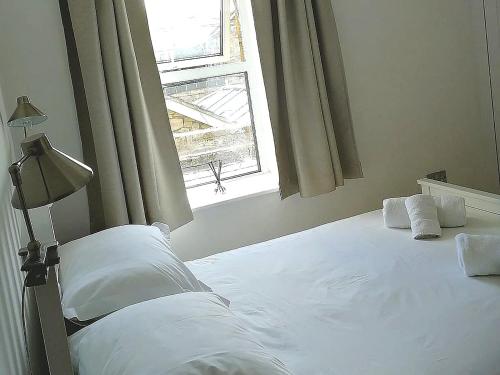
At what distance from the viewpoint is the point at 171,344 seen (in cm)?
119

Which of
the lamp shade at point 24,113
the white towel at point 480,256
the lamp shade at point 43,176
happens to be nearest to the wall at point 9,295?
the lamp shade at point 43,176

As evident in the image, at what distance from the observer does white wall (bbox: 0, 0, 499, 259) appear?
309 cm

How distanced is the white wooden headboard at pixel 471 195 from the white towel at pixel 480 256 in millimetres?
486

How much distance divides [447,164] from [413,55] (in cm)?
69

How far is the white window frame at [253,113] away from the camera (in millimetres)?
3008

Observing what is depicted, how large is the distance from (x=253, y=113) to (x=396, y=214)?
1050mm

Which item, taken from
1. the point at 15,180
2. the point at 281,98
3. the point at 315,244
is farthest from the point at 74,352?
the point at 281,98

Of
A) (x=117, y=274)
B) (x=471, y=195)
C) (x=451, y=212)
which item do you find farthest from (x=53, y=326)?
(x=471, y=195)

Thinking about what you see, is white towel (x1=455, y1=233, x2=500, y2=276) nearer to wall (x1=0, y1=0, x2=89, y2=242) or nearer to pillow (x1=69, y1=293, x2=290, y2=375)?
pillow (x1=69, y1=293, x2=290, y2=375)

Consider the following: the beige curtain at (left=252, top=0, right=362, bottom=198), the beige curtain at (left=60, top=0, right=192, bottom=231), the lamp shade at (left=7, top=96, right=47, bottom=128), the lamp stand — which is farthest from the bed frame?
the beige curtain at (left=252, top=0, right=362, bottom=198)

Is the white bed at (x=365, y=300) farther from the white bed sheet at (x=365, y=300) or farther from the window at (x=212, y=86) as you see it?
the window at (x=212, y=86)

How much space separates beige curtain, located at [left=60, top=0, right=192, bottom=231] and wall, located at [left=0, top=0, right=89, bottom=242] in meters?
0.07

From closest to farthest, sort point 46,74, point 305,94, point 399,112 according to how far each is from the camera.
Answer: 1. point 46,74
2. point 305,94
3. point 399,112

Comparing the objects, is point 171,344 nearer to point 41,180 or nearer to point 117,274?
point 41,180
